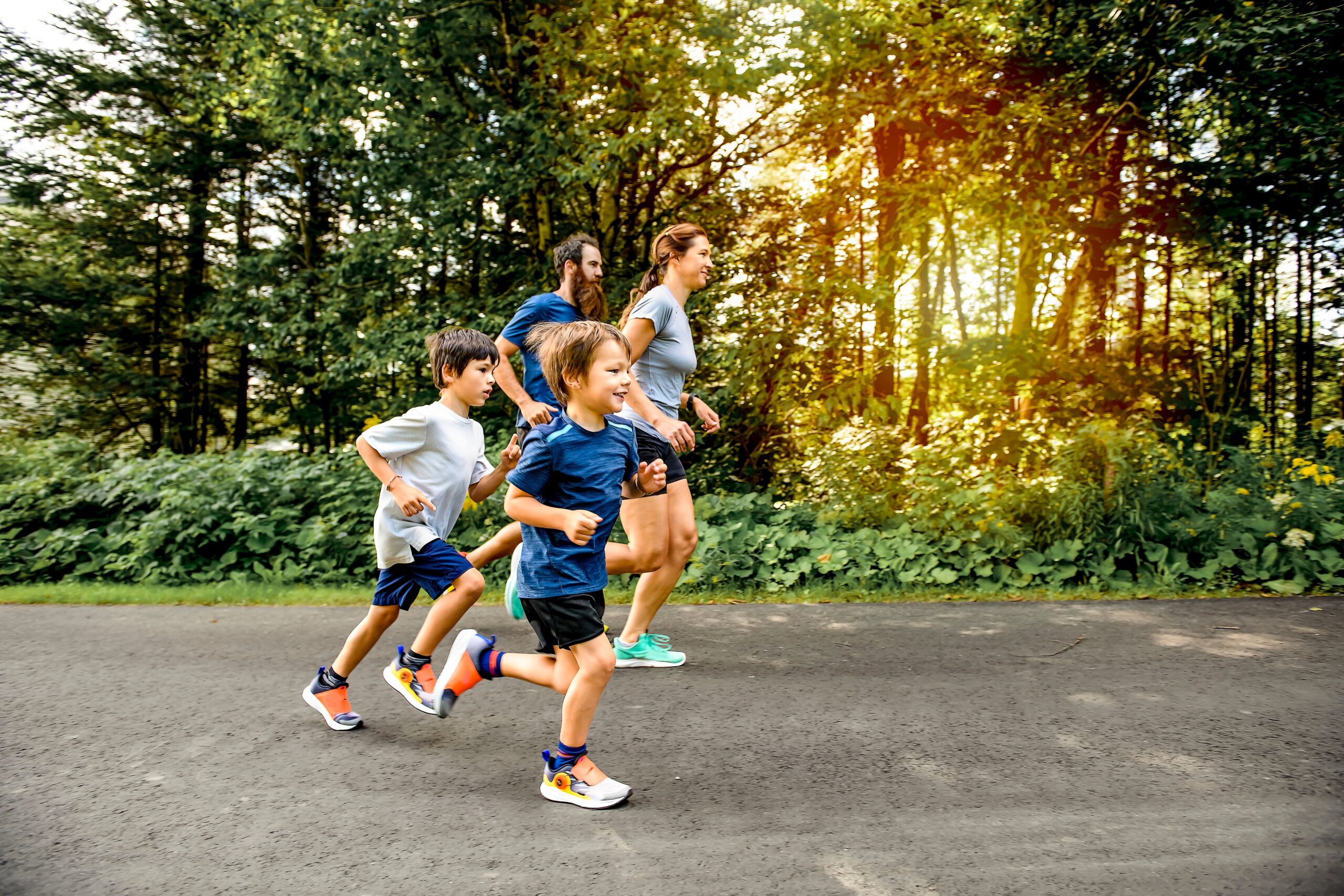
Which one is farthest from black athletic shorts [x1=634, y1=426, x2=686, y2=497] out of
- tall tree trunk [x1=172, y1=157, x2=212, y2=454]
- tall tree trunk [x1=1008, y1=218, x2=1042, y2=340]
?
tall tree trunk [x1=172, y1=157, x2=212, y2=454]

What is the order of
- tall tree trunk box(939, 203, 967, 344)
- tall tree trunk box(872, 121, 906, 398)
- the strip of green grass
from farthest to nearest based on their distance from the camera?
tall tree trunk box(939, 203, 967, 344), tall tree trunk box(872, 121, 906, 398), the strip of green grass

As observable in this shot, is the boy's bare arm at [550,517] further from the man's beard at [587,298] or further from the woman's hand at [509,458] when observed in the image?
the man's beard at [587,298]

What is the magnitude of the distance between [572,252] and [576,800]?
2685mm

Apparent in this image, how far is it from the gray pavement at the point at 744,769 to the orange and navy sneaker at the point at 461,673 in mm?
233

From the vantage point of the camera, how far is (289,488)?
7832 mm

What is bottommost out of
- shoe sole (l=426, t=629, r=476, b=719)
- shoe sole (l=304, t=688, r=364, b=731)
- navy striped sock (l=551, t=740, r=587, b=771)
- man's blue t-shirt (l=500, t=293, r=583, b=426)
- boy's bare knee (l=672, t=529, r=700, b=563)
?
shoe sole (l=304, t=688, r=364, b=731)

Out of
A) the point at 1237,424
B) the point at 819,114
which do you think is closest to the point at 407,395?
the point at 819,114

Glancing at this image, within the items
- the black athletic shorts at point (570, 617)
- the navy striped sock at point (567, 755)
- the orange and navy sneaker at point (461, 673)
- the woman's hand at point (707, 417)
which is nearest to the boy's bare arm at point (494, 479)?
the orange and navy sneaker at point (461, 673)

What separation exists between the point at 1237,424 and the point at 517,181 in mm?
6810

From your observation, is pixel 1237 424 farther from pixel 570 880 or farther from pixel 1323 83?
pixel 570 880

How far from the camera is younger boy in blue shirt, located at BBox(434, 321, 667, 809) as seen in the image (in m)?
3.02

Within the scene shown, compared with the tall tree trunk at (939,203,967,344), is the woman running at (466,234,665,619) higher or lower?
lower

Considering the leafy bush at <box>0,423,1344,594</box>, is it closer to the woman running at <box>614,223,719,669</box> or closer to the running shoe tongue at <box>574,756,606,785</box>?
the woman running at <box>614,223,719,669</box>

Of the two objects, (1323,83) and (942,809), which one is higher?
(1323,83)
